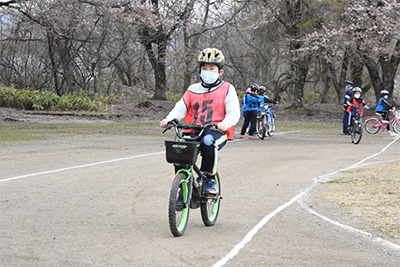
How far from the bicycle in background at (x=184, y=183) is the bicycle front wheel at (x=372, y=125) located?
18921 mm

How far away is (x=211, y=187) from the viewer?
5895mm

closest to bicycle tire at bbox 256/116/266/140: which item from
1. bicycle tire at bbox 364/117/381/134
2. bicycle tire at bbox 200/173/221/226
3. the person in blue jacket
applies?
the person in blue jacket

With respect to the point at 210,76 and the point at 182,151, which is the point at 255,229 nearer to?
the point at 182,151

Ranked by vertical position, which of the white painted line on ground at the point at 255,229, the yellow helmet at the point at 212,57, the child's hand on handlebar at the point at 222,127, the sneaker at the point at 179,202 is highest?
the yellow helmet at the point at 212,57

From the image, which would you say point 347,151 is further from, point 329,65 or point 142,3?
point 329,65

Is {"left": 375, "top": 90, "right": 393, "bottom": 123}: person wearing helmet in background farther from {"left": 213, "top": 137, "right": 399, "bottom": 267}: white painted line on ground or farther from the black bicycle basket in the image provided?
the black bicycle basket

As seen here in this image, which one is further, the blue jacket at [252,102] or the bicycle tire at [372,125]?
the bicycle tire at [372,125]

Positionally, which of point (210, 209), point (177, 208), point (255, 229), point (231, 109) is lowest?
point (255, 229)

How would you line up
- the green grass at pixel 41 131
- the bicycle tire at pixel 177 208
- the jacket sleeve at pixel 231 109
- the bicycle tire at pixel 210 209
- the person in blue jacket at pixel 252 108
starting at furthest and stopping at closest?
the person in blue jacket at pixel 252 108 < the green grass at pixel 41 131 < the bicycle tire at pixel 210 209 < the jacket sleeve at pixel 231 109 < the bicycle tire at pixel 177 208

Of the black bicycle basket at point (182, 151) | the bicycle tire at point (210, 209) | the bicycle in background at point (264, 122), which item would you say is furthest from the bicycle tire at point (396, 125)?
Answer: the black bicycle basket at point (182, 151)

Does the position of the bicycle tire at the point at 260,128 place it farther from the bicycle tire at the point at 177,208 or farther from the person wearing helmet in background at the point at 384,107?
the bicycle tire at the point at 177,208

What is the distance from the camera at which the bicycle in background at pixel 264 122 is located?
1888cm

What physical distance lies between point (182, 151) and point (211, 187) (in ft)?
→ 2.63

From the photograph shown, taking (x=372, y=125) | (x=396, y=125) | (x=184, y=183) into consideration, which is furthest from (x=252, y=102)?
(x=184, y=183)
